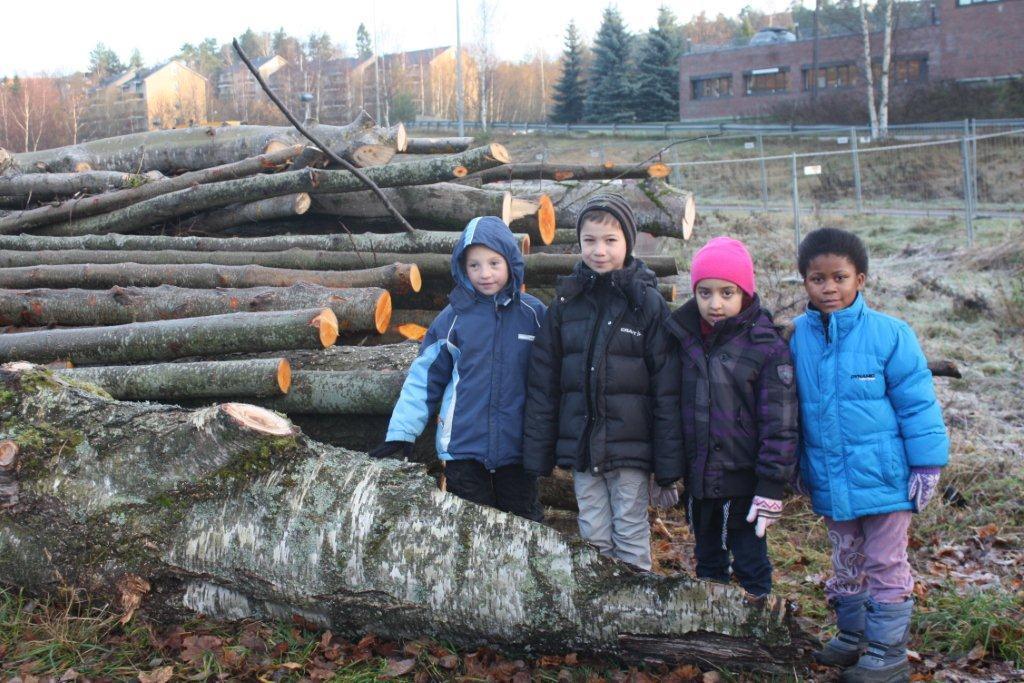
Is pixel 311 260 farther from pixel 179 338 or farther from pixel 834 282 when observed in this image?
pixel 834 282

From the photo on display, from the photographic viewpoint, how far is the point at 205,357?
17.1 feet

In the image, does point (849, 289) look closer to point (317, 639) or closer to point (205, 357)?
point (317, 639)

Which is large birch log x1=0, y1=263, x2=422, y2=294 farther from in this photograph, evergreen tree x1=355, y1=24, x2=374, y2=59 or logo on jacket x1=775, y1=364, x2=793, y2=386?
evergreen tree x1=355, y1=24, x2=374, y2=59

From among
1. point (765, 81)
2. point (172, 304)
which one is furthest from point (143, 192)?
point (765, 81)

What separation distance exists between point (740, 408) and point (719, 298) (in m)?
0.43

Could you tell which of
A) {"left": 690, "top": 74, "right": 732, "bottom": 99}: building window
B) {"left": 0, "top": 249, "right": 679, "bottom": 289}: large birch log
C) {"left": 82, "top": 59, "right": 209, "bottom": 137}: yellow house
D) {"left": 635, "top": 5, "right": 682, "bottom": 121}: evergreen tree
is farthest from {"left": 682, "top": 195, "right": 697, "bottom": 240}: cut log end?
{"left": 690, "top": 74, "right": 732, "bottom": 99}: building window

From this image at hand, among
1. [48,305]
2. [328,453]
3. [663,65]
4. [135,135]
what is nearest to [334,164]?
[48,305]

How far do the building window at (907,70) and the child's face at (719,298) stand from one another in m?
39.6

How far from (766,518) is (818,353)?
665mm

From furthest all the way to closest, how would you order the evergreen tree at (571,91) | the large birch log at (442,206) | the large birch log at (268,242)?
1. the evergreen tree at (571,91)
2. the large birch log at (442,206)
3. the large birch log at (268,242)

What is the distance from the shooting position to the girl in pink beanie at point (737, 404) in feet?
10.7

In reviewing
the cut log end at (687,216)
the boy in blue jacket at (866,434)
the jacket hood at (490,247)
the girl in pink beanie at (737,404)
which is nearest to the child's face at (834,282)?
the boy in blue jacket at (866,434)

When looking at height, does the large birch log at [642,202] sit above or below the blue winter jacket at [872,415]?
above

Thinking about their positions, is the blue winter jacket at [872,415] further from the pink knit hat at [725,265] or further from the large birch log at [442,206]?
the large birch log at [442,206]
